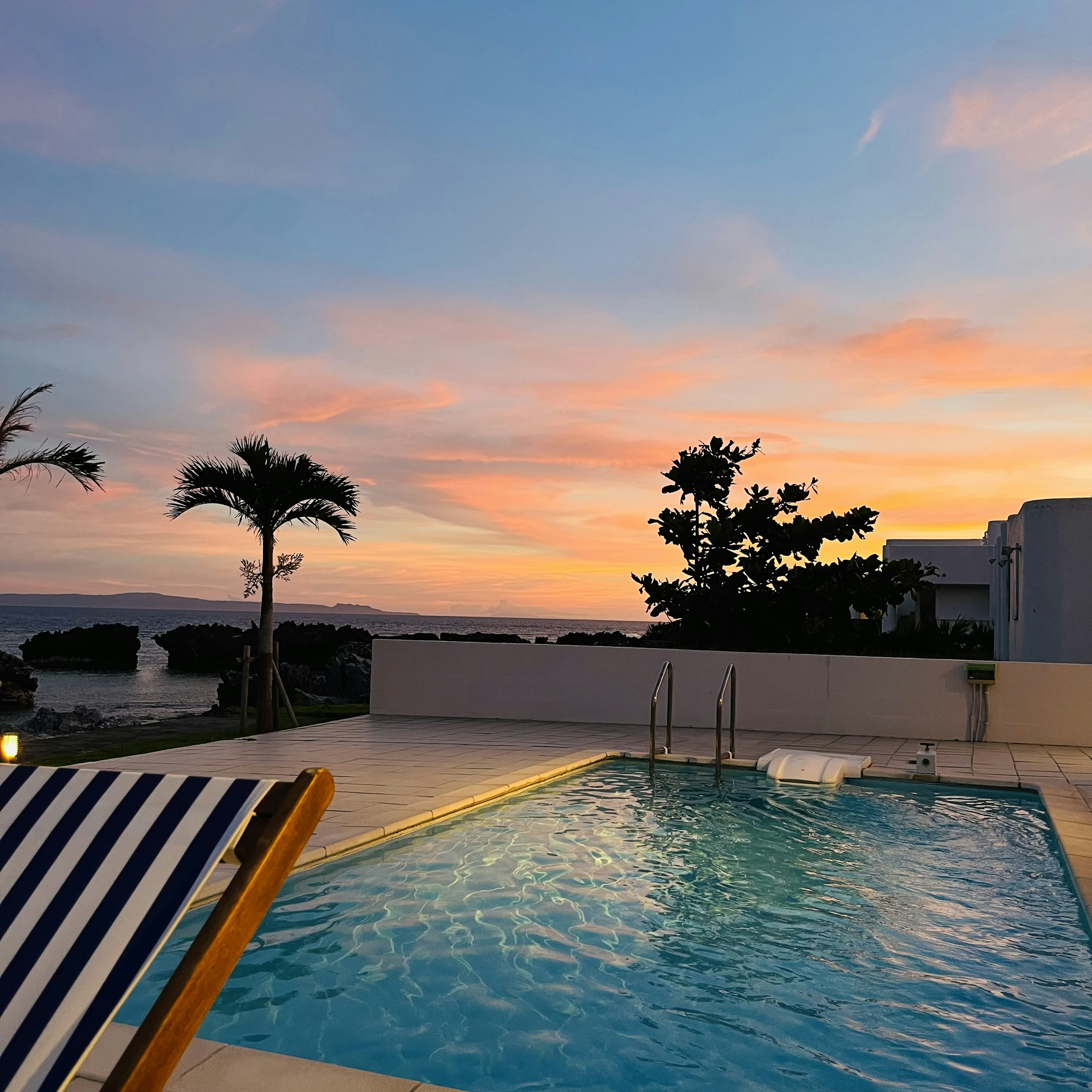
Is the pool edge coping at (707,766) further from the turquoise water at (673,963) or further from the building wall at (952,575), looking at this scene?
the building wall at (952,575)

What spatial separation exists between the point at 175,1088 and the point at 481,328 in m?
13.2

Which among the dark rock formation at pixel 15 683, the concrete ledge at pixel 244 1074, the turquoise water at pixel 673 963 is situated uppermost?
the concrete ledge at pixel 244 1074

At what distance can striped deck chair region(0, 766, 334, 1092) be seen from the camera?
1809 mm

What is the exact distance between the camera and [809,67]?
36.5 feet


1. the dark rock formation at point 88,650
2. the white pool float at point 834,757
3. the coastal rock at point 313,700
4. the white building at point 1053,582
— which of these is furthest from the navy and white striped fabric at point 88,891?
the dark rock formation at point 88,650

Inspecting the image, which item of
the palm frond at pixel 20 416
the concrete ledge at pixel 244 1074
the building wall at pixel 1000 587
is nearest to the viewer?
the concrete ledge at pixel 244 1074

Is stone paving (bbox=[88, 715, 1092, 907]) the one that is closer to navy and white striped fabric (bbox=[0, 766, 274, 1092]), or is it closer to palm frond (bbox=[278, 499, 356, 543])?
palm frond (bbox=[278, 499, 356, 543])

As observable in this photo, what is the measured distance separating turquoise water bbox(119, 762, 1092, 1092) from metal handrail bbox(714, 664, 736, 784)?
1.31m

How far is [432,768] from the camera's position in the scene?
906 centimetres

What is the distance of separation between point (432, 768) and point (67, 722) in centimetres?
1456

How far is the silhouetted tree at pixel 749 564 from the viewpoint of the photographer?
19.9 m

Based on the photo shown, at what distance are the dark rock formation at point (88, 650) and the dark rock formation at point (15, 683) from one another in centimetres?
1587

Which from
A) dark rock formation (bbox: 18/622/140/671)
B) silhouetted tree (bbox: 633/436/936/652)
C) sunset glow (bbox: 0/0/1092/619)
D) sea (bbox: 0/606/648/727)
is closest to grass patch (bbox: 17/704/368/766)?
sea (bbox: 0/606/648/727)

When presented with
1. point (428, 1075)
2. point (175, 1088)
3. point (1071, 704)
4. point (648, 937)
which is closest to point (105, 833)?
point (175, 1088)
